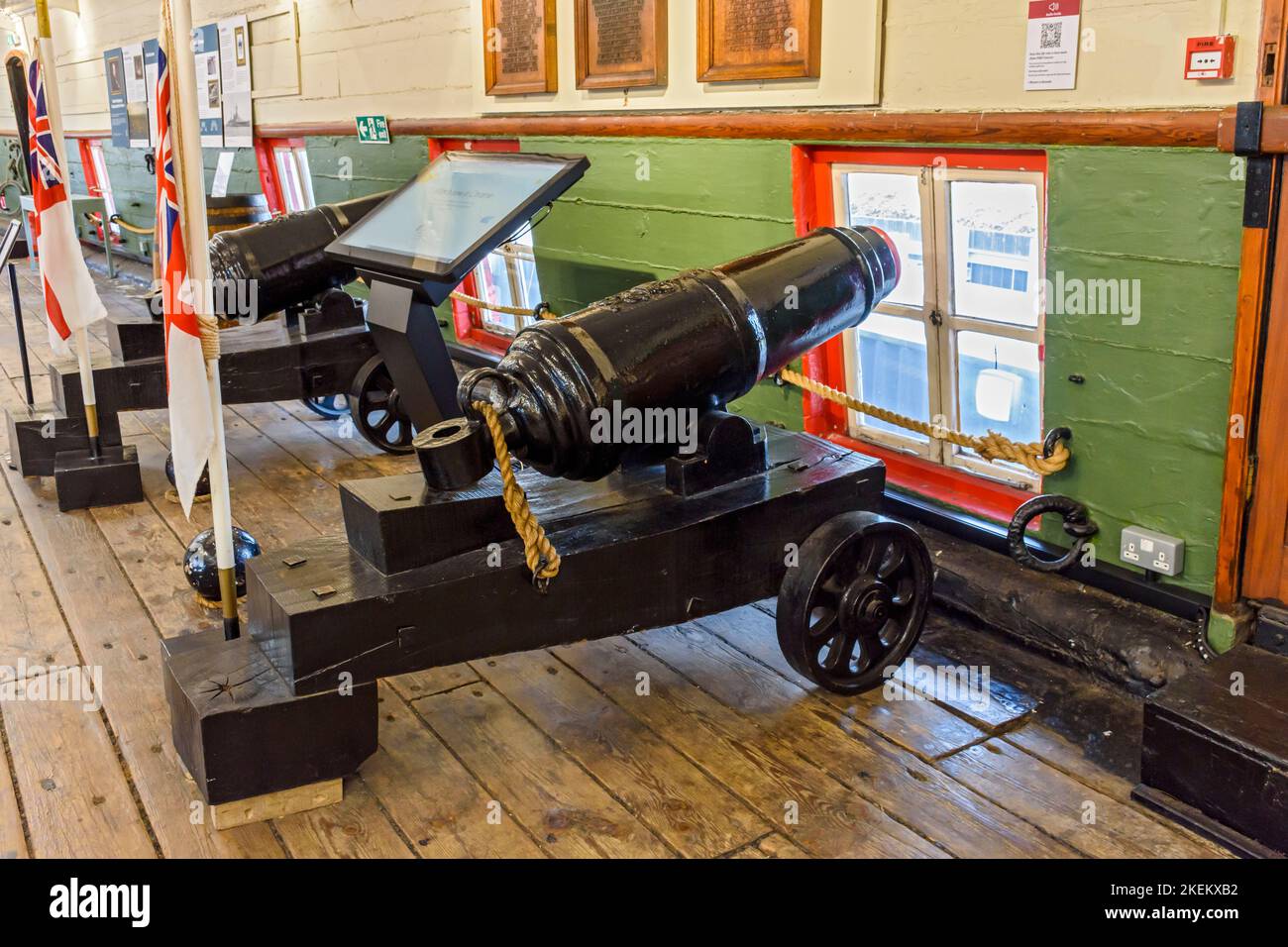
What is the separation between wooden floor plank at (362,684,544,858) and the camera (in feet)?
8.75

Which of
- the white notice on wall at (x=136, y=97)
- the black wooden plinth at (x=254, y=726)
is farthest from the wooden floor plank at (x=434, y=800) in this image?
the white notice on wall at (x=136, y=97)

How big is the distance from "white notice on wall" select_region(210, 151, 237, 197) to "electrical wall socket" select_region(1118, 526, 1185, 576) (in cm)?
801

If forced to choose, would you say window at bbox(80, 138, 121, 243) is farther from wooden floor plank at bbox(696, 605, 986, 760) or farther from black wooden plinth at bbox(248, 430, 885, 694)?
black wooden plinth at bbox(248, 430, 885, 694)

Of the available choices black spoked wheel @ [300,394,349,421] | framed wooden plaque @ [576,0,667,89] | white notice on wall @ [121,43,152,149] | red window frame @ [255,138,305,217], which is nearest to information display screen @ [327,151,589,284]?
framed wooden plaque @ [576,0,667,89]

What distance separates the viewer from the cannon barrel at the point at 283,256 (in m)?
5.35

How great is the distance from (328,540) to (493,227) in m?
1.53

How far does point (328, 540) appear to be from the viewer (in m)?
2.95

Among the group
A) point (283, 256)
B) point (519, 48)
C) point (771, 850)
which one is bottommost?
point (771, 850)

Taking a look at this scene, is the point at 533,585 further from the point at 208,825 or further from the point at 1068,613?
the point at 1068,613

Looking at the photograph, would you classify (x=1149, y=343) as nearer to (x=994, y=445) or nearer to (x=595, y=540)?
(x=994, y=445)

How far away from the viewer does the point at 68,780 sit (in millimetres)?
2924

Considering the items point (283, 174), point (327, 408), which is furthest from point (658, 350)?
point (283, 174)

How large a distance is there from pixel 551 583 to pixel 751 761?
661mm

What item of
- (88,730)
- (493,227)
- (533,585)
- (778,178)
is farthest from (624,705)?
(778,178)
